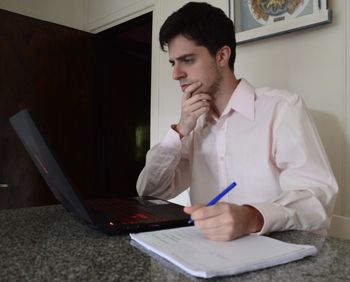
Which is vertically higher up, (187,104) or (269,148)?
(187,104)

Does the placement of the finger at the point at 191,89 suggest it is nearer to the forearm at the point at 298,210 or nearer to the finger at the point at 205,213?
the forearm at the point at 298,210

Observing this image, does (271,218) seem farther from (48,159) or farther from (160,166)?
(160,166)

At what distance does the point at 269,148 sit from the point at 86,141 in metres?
1.91

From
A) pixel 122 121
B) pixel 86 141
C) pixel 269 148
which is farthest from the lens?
pixel 122 121

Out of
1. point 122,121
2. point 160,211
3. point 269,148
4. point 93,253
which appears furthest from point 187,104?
point 122,121

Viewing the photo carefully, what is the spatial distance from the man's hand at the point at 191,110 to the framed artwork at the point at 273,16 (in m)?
0.47

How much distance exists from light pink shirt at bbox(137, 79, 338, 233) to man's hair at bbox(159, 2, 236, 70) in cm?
22

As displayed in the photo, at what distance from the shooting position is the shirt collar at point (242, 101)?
1226 mm

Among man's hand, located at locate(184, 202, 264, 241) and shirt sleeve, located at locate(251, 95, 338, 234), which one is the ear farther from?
man's hand, located at locate(184, 202, 264, 241)

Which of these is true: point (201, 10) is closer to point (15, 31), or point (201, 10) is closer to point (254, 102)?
point (254, 102)

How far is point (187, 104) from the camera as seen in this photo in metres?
1.27

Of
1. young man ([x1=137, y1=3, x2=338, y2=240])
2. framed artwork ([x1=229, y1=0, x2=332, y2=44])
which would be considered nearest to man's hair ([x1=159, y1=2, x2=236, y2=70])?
young man ([x1=137, y1=3, x2=338, y2=240])

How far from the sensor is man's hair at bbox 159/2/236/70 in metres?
1.33

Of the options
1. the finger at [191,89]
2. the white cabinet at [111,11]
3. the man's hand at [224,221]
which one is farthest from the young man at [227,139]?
the white cabinet at [111,11]
